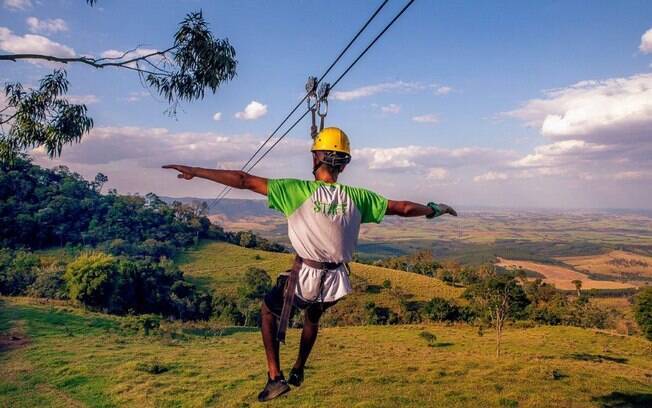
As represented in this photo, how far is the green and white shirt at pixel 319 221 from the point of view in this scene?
4.85 meters

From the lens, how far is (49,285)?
5981 centimetres

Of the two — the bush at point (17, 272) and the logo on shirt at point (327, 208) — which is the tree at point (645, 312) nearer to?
the logo on shirt at point (327, 208)

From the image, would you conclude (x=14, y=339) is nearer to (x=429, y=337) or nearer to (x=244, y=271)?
(x=429, y=337)

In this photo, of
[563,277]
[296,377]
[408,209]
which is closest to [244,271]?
[296,377]

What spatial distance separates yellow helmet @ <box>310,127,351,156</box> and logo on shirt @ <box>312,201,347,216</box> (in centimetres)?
61

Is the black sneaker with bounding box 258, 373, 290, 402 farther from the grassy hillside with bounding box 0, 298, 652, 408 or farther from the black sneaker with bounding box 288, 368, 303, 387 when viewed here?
the grassy hillside with bounding box 0, 298, 652, 408

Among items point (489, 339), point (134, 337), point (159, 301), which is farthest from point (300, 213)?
point (159, 301)

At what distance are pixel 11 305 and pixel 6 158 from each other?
37.9m

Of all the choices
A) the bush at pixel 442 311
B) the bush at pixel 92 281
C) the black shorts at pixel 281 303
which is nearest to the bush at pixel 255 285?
the bush at pixel 92 281

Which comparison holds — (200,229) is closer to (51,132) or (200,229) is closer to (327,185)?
(51,132)

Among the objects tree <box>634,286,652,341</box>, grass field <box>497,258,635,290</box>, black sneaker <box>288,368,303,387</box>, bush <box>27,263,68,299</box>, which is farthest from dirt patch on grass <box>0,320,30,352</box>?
grass field <box>497,258,635,290</box>

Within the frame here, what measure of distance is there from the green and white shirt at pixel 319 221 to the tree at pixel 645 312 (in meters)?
68.7

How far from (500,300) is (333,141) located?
201 feet

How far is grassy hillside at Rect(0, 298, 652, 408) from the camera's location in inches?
931
